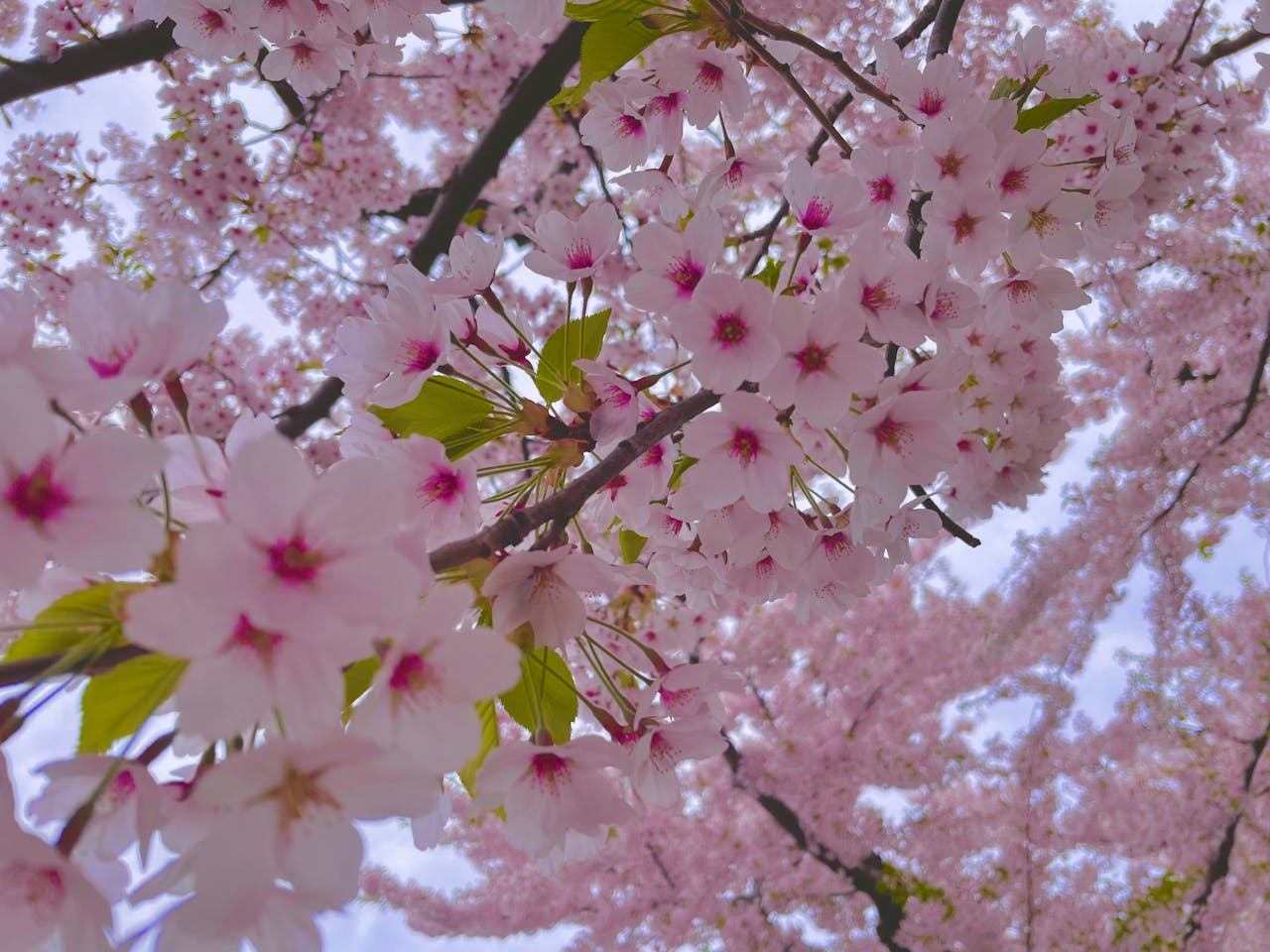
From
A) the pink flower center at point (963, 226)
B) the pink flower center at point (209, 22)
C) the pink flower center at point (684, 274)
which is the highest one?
the pink flower center at point (209, 22)

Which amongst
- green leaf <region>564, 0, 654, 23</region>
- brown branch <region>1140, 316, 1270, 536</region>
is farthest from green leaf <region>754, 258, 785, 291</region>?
brown branch <region>1140, 316, 1270, 536</region>

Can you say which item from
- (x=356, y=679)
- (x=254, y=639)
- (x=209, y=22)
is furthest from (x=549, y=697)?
(x=209, y=22)

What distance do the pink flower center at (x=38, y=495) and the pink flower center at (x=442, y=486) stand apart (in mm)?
394

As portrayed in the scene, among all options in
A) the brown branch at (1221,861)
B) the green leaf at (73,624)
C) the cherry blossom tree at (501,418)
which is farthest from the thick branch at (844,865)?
the green leaf at (73,624)

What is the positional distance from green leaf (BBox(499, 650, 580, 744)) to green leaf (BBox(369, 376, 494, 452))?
12.6 inches

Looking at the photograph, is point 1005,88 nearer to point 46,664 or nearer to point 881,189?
point 881,189

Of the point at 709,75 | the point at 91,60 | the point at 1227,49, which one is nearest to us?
the point at 709,75

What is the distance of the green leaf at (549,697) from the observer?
34.8 inches

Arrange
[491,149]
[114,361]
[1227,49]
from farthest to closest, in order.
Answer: [491,149]
[1227,49]
[114,361]

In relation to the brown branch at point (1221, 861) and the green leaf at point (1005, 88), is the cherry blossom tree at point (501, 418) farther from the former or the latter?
the brown branch at point (1221, 861)

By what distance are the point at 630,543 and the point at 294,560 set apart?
86cm

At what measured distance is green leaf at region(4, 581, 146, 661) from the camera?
1.86 ft

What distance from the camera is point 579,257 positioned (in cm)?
102

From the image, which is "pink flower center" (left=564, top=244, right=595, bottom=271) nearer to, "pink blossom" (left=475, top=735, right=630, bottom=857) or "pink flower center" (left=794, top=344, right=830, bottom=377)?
"pink flower center" (left=794, top=344, right=830, bottom=377)
